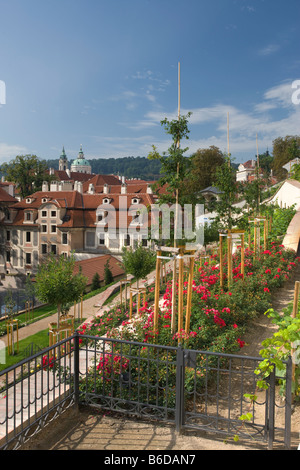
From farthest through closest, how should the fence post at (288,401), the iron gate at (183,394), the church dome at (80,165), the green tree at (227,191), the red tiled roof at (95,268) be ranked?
1. the church dome at (80,165)
2. the red tiled roof at (95,268)
3. the green tree at (227,191)
4. the iron gate at (183,394)
5. the fence post at (288,401)

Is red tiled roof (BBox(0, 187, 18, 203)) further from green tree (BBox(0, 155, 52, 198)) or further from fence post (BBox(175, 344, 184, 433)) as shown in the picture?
fence post (BBox(175, 344, 184, 433))

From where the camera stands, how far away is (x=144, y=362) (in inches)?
204

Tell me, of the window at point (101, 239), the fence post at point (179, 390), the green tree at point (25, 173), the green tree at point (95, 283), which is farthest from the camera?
the green tree at point (25, 173)

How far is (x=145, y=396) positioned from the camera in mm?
4844

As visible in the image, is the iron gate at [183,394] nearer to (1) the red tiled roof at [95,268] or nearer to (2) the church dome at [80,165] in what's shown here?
(1) the red tiled roof at [95,268]

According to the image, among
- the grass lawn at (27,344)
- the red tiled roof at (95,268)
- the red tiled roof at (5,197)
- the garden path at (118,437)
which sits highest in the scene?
the red tiled roof at (5,197)

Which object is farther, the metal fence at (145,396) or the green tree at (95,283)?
the green tree at (95,283)

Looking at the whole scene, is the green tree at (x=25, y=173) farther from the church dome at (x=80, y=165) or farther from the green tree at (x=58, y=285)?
the church dome at (x=80, y=165)

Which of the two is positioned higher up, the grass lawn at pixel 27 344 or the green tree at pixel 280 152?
the green tree at pixel 280 152

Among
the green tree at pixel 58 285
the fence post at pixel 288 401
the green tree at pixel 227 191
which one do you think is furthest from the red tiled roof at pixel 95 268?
the fence post at pixel 288 401

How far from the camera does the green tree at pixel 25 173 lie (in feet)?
140
